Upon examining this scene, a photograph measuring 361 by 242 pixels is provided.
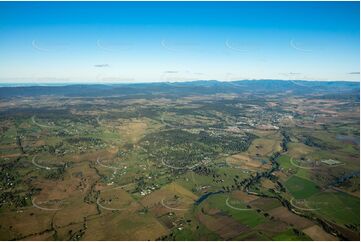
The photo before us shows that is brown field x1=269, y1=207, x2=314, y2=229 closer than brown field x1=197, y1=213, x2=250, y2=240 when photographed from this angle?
No

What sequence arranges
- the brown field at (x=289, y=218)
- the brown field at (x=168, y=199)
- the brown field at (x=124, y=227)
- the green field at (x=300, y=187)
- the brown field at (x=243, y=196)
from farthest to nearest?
the green field at (x=300, y=187) → the brown field at (x=243, y=196) → the brown field at (x=168, y=199) → the brown field at (x=289, y=218) → the brown field at (x=124, y=227)

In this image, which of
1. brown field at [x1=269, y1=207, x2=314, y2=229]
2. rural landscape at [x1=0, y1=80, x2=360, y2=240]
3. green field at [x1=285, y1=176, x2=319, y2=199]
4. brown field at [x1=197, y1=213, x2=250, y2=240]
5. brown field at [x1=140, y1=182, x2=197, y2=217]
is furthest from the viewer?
green field at [x1=285, y1=176, x2=319, y2=199]

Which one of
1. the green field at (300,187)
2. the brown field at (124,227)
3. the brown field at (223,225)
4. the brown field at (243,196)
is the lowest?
the green field at (300,187)

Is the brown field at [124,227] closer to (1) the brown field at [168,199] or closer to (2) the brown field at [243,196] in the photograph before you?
(1) the brown field at [168,199]

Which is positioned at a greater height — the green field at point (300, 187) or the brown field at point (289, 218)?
the brown field at point (289, 218)

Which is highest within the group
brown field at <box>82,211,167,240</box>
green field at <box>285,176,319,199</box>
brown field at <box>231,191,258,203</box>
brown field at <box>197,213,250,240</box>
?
brown field at <box>82,211,167,240</box>

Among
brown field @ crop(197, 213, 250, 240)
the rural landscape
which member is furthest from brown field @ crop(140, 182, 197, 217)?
brown field @ crop(197, 213, 250, 240)

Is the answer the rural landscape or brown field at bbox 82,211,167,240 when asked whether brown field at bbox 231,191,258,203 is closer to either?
the rural landscape

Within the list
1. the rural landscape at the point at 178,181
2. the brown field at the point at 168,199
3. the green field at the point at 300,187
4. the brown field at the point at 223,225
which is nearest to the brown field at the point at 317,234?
the rural landscape at the point at 178,181

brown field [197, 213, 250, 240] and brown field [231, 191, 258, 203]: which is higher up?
brown field [197, 213, 250, 240]

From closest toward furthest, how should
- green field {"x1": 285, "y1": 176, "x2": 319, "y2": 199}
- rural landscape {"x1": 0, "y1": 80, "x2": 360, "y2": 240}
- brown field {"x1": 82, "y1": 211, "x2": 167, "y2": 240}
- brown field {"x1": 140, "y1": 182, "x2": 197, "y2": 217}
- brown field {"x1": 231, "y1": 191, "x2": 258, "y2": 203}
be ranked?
brown field {"x1": 82, "y1": 211, "x2": 167, "y2": 240} → rural landscape {"x1": 0, "y1": 80, "x2": 360, "y2": 240} → brown field {"x1": 140, "y1": 182, "x2": 197, "y2": 217} → brown field {"x1": 231, "y1": 191, "x2": 258, "y2": 203} → green field {"x1": 285, "y1": 176, "x2": 319, "y2": 199}
